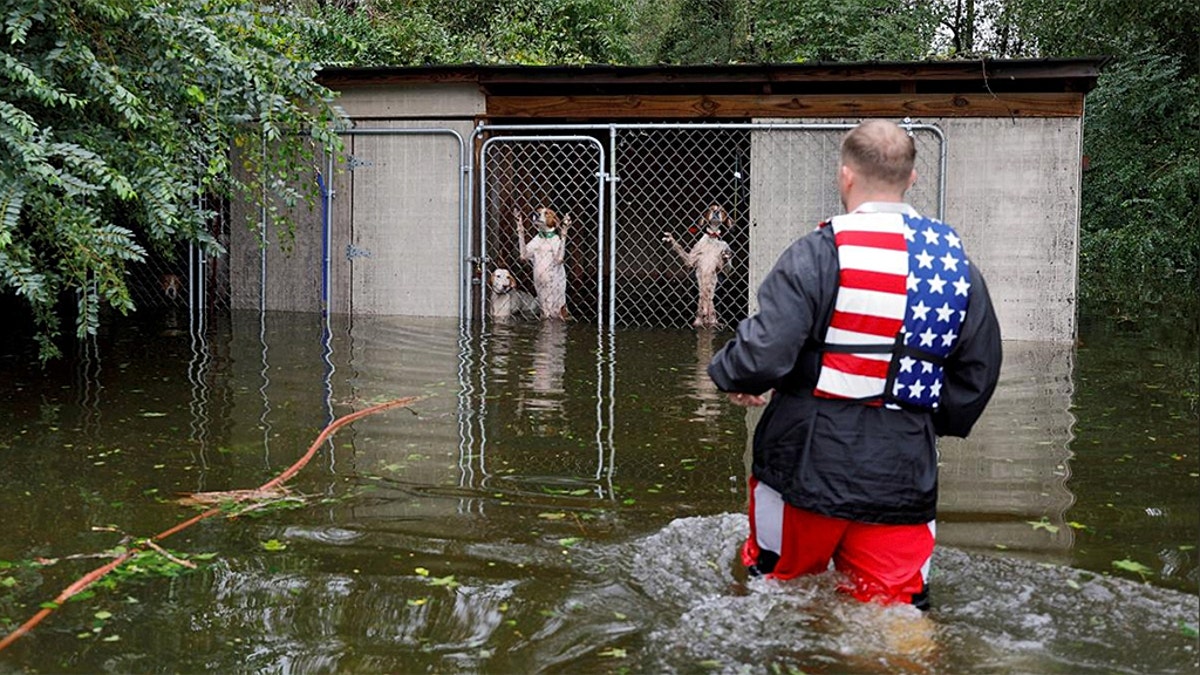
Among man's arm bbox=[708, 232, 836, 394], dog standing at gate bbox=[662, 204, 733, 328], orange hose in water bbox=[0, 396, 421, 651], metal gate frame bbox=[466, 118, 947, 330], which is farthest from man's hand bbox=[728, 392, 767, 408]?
dog standing at gate bbox=[662, 204, 733, 328]

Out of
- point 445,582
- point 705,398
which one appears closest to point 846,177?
point 445,582

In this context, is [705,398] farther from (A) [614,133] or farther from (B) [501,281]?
(B) [501,281]

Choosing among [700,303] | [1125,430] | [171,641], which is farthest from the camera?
[700,303]

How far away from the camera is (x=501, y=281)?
45.6 ft

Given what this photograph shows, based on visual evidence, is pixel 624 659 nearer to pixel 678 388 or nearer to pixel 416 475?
pixel 416 475

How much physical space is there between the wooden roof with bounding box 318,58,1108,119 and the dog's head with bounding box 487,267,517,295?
63.5 inches

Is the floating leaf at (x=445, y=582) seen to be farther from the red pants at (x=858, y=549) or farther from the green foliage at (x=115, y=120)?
the green foliage at (x=115, y=120)

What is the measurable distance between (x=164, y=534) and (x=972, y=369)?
3.24 metres

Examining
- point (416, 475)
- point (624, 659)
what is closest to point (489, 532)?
point (416, 475)

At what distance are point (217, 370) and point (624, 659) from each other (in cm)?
692

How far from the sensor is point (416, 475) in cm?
654

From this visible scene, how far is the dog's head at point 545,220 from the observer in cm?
1430

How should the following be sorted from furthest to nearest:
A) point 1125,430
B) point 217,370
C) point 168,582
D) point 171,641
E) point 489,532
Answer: point 217,370
point 1125,430
point 489,532
point 168,582
point 171,641

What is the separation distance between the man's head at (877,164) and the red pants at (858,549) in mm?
928
